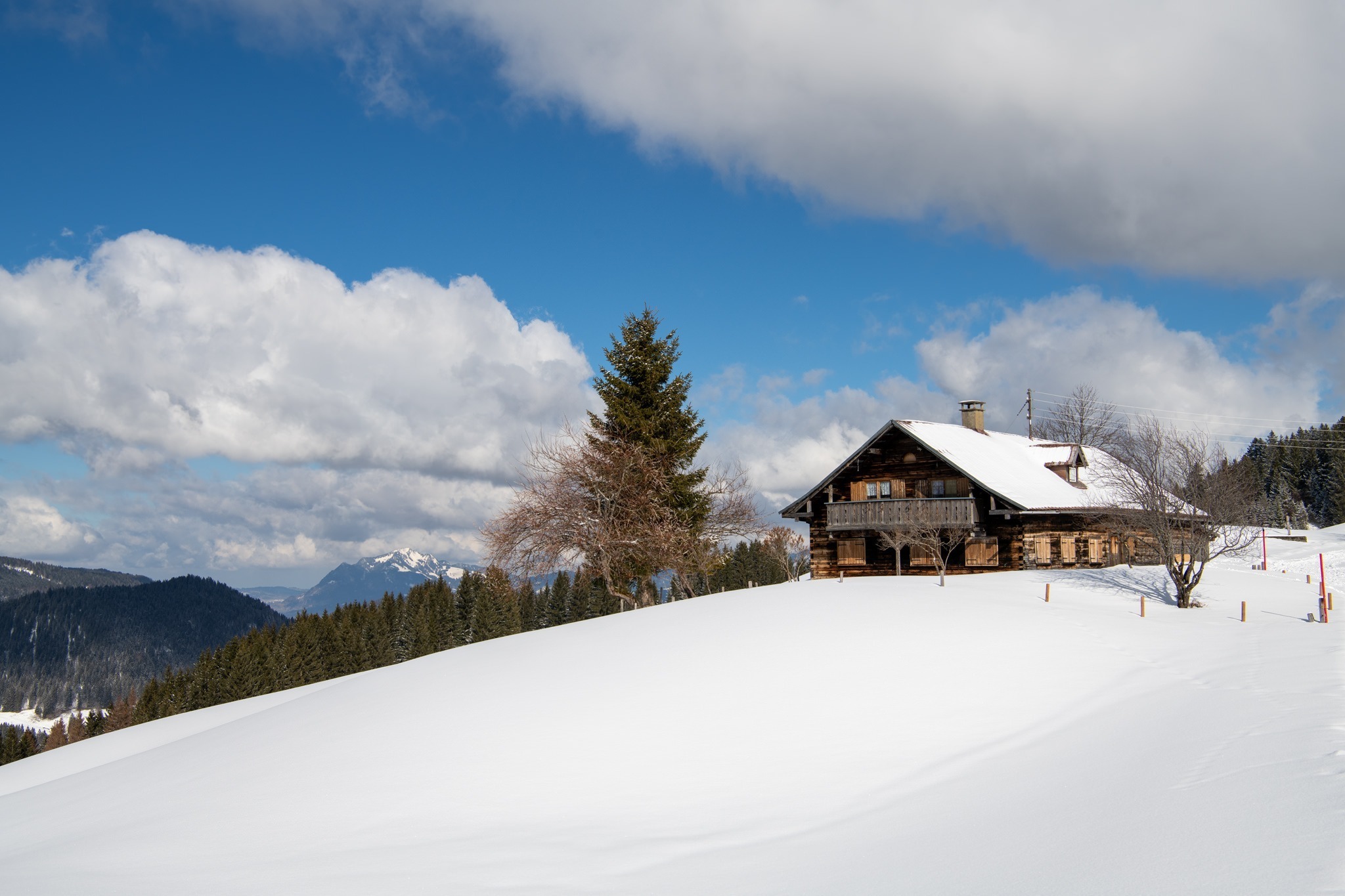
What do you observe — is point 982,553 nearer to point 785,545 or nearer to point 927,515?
point 927,515

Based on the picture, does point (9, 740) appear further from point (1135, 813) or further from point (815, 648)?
point (1135, 813)

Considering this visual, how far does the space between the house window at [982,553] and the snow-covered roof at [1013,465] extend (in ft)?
8.99

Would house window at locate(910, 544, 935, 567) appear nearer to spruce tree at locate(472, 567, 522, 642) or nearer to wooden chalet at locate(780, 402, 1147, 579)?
wooden chalet at locate(780, 402, 1147, 579)

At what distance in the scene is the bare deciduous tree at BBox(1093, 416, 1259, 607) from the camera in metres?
28.4

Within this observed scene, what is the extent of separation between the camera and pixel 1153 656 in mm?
18047

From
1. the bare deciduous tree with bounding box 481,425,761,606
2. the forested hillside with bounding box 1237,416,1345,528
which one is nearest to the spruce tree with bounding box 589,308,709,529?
the bare deciduous tree with bounding box 481,425,761,606

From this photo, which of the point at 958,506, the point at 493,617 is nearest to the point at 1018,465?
the point at 958,506

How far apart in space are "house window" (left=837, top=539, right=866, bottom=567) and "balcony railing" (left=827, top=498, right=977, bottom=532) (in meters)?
1.23

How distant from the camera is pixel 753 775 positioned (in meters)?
10.7

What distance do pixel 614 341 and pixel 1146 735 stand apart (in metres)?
31.8

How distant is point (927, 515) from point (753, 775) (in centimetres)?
2980

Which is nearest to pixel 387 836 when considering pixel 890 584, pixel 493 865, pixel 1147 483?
pixel 493 865

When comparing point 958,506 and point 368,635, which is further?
point 368,635

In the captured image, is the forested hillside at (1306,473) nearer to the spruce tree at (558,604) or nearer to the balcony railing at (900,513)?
the balcony railing at (900,513)
